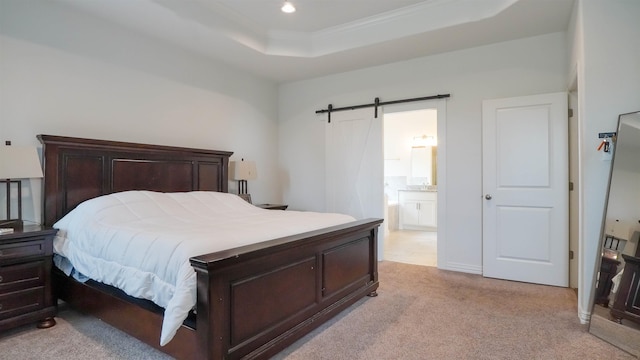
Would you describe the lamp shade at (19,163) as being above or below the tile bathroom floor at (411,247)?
above

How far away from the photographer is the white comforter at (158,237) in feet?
5.93

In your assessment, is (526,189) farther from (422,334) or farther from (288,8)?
(288,8)

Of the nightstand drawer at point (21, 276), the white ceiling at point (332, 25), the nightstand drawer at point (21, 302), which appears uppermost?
the white ceiling at point (332, 25)

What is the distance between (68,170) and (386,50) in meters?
3.44

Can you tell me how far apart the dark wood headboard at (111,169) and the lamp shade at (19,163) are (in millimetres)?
197

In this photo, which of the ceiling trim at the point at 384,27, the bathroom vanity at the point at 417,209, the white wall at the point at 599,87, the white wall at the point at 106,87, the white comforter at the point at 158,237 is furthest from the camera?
the bathroom vanity at the point at 417,209

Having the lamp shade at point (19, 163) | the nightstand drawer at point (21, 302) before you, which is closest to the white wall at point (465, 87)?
the lamp shade at point (19, 163)

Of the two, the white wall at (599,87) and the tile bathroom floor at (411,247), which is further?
the tile bathroom floor at (411,247)

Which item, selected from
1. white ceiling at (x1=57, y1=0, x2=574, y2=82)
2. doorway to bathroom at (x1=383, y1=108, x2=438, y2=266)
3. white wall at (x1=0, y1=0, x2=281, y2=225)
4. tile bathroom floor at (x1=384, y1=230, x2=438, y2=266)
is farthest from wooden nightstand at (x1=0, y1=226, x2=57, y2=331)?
doorway to bathroom at (x1=383, y1=108, x2=438, y2=266)

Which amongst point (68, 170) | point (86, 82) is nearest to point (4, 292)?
point (68, 170)

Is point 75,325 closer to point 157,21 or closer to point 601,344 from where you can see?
point 157,21

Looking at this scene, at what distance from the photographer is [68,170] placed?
2932mm

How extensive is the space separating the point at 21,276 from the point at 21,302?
0.18 meters

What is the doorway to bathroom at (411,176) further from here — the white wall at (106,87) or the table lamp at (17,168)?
the table lamp at (17,168)
